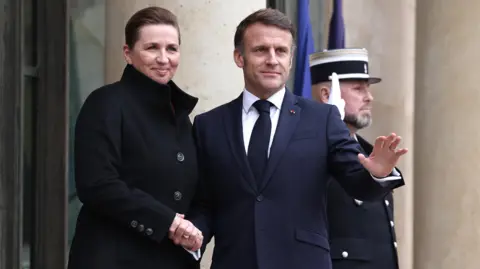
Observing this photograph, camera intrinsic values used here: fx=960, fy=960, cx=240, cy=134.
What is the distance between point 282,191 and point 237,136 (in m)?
0.28

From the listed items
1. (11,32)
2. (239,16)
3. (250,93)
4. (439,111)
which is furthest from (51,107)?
(439,111)

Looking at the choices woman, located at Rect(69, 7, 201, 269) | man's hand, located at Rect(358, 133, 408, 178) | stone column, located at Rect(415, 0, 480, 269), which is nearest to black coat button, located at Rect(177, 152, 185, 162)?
woman, located at Rect(69, 7, 201, 269)

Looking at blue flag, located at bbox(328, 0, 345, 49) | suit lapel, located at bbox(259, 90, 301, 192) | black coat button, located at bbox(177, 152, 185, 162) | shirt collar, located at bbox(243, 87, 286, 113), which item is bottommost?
black coat button, located at bbox(177, 152, 185, 162)

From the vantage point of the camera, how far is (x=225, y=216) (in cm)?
368

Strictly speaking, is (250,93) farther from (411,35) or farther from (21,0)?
(411,35)

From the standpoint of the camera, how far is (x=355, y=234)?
4434 mm

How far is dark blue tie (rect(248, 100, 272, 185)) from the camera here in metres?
3.62

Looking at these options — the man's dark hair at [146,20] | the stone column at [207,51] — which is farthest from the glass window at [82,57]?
the man's dark hair at [146,20]

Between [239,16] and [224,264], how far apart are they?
1773 mm

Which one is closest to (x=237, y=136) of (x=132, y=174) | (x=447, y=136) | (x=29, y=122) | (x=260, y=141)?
(x=260, y=141)

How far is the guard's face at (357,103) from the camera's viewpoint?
470 centimetres

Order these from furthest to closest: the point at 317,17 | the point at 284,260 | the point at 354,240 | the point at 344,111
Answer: the point at 317,17 < the point at 344,111 < the point at 354,240 < the point at 284,260

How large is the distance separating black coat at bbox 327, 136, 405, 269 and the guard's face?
1.37 feet

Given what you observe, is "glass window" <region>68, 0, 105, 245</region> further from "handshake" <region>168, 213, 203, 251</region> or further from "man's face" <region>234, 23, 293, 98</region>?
"handshake" <region>168, 213, 203, 251</region>
